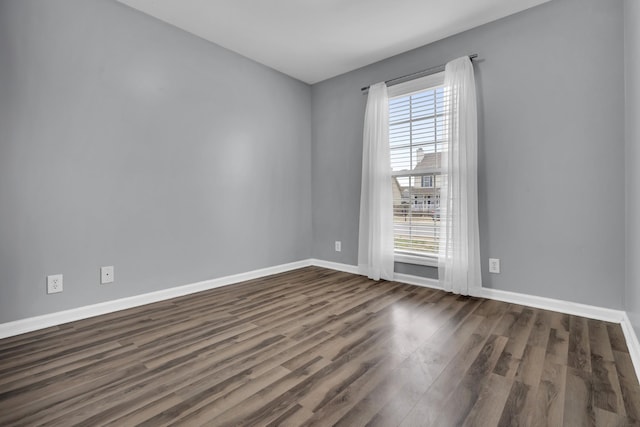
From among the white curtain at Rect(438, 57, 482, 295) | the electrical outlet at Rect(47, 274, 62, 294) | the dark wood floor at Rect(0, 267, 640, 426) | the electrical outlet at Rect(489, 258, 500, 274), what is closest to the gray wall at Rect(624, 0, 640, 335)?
the dark wood floor at Rect(0, 267, 640, 426)

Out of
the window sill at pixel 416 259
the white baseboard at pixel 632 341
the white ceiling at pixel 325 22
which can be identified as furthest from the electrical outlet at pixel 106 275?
the white baseboard at pixel 632 341

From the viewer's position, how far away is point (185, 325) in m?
2.28

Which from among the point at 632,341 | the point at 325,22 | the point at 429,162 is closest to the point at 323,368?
the point at 632,341

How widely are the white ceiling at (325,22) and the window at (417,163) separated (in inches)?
18.9

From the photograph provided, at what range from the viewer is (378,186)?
11.6 feet

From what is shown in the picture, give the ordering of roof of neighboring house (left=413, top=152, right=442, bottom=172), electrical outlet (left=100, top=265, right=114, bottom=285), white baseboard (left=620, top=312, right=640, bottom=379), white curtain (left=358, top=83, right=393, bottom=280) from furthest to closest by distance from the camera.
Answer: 1. white curtain (left=358, top=83, right=393, bottom=280)
2. roof of neighboring house (left=413, top=152, right=442, bottom=172)
3. electrical outlet (left=100, top=265, right=114, bottom=285)
4. white baseboard (left=620, top=312, right=640, bottom=379)

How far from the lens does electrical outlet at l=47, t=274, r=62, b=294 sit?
223 centimetres

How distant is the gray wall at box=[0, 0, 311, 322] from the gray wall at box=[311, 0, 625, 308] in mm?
2382

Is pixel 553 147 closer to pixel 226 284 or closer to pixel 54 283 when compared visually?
pixel 226 284

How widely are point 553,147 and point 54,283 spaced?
411cm

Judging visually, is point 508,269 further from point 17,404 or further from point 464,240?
point 17,404

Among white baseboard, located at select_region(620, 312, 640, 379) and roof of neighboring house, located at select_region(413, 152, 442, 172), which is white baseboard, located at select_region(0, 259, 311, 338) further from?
white baseboard, located at select_region(620, 312, 640, 379)

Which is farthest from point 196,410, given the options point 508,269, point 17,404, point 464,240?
point 508,269

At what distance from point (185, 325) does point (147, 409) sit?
3.18 ft
